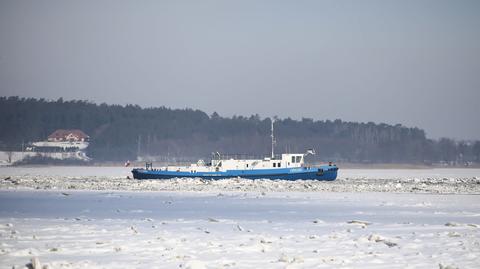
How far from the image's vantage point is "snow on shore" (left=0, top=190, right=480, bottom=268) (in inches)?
725

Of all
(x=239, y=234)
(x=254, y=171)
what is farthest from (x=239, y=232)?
(x=254, y=171)

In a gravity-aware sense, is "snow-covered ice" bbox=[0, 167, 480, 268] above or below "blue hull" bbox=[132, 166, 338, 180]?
below

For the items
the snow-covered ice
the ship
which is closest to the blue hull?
the ship

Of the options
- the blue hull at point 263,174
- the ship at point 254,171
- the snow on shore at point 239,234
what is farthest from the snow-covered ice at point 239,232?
the ship at point 254,171

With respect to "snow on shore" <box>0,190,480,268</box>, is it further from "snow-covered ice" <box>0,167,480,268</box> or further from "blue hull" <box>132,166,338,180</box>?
"blue hull" <box>132,166,338,180</box>

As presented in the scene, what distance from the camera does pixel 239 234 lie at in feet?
78.1

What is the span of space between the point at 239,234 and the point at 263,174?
146 feet

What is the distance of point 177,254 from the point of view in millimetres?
19250

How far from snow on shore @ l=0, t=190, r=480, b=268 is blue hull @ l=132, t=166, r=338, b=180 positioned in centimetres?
2800

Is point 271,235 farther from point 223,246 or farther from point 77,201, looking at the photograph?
point 77,201

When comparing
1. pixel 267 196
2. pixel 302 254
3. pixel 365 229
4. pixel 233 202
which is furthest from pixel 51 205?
pixel 302 254

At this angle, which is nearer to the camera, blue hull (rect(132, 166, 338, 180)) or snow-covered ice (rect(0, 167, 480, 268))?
snow-covered ice (rect(0, 167, 480, 268))

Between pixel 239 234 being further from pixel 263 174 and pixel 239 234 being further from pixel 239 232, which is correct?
pixel 263 174

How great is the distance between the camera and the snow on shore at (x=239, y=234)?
18406 millimetres
